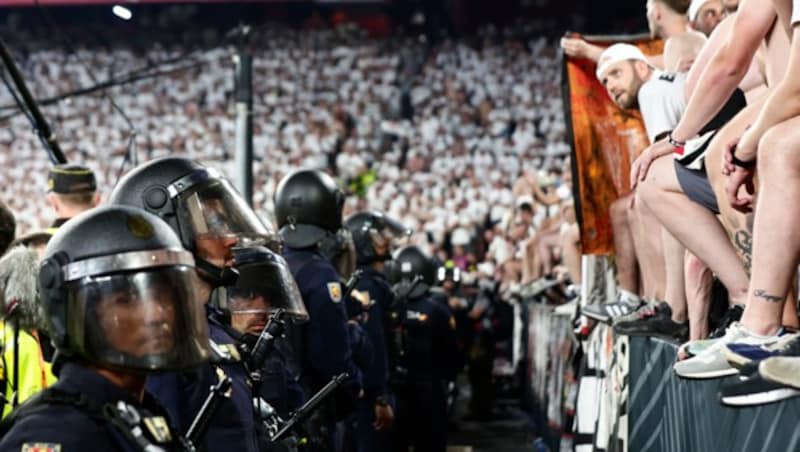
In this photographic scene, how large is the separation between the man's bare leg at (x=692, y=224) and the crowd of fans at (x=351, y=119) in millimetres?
15755

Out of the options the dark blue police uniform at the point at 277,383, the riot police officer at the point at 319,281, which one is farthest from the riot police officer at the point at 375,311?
the dark blue police uniform at the point at 277,383

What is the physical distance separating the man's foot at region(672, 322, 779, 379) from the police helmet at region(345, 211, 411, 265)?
6.17 metres

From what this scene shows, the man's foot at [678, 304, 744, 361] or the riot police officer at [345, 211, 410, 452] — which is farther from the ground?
the man's foot at [678, 304, 744, 361]

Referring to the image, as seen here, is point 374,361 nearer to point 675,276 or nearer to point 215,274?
point 675,276

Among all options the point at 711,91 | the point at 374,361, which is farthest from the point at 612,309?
the point at 711,91

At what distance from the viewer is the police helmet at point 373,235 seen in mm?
10906

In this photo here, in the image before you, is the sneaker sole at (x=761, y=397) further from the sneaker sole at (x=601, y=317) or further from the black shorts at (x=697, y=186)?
the sneaker sole at (x=601, y=317)

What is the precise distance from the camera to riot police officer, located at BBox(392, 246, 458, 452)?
13.1 metres

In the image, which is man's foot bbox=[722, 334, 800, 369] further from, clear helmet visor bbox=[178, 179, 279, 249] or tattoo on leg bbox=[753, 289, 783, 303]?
clear helmet visor bbox=[178, 179, 279, 249]

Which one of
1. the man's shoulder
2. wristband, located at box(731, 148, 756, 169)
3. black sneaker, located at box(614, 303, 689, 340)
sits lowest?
black sneaker, located at box(614, 303, 689, 340)

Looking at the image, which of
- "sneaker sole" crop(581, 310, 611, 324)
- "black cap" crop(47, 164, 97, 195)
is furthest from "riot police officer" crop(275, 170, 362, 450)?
"sneaker sole" crop(581, 310, 611, 324)

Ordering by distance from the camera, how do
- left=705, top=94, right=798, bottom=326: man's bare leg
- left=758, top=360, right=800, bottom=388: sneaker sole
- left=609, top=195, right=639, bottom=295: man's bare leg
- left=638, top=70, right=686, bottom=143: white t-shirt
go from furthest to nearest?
left=609, top=195, right=639, bottom=295: man's bare leg, left=638, top=70, right=686, bottom=143: white t-shirt, left=705, top=94, right=798, bottom=326: man's bare leg, left=758, top=360, right=800, bottom=388: sneaker sole

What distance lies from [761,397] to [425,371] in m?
9.45

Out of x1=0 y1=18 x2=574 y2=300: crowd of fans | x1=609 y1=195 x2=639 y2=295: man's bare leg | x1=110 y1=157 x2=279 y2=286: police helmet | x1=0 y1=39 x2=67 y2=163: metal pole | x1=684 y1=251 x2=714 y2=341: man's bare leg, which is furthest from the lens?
x1=0 y1=18 x2=574 y2=300: crowd of fans
